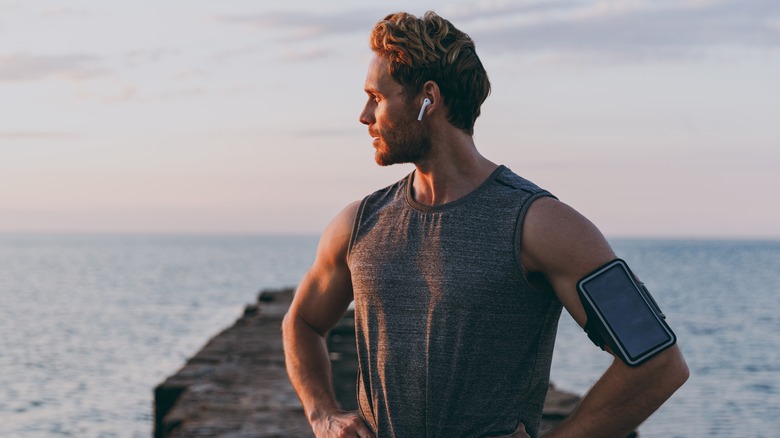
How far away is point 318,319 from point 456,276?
0.72m

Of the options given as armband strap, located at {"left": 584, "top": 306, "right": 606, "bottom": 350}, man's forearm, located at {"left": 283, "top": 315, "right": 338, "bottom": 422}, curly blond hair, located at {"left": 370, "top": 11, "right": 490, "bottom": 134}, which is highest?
curly blond hair, located at {"left": 370, "top": 11, "right": 490, "bottom": 134}

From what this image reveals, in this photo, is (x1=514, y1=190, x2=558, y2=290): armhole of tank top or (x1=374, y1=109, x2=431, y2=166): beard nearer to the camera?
(x1=514, y1=190, x2=558, y2=290): armhole of tank top

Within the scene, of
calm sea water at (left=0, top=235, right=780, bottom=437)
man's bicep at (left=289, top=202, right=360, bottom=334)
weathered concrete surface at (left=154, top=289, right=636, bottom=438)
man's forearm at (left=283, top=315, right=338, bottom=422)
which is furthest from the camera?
calm sea water at (left=0, top=235, right=780, bottom=437)

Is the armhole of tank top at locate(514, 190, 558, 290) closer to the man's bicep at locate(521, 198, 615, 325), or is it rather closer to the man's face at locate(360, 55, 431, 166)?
the man's bicep at locate(521, 198, 615, 325)

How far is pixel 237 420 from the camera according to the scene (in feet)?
23.8

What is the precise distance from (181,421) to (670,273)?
10399 centimetres

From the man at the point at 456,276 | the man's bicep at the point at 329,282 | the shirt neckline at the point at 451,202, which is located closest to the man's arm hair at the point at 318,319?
the man's bicep at the point at 329,282

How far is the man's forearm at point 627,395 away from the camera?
8.29ft

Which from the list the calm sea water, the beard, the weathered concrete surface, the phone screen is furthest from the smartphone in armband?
the calm sea water

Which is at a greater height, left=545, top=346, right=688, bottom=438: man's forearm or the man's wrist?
left=545, top=346, right=688, bottom=438: man's forearm

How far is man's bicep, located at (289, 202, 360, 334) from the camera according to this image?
3012 millimetres

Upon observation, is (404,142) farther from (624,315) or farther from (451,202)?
(624,315)

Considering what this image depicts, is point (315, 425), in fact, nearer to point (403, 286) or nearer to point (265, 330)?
point (403, 286)

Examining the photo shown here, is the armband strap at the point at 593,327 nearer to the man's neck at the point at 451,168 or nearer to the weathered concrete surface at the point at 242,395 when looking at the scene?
the man's neck at the point at 451,168
